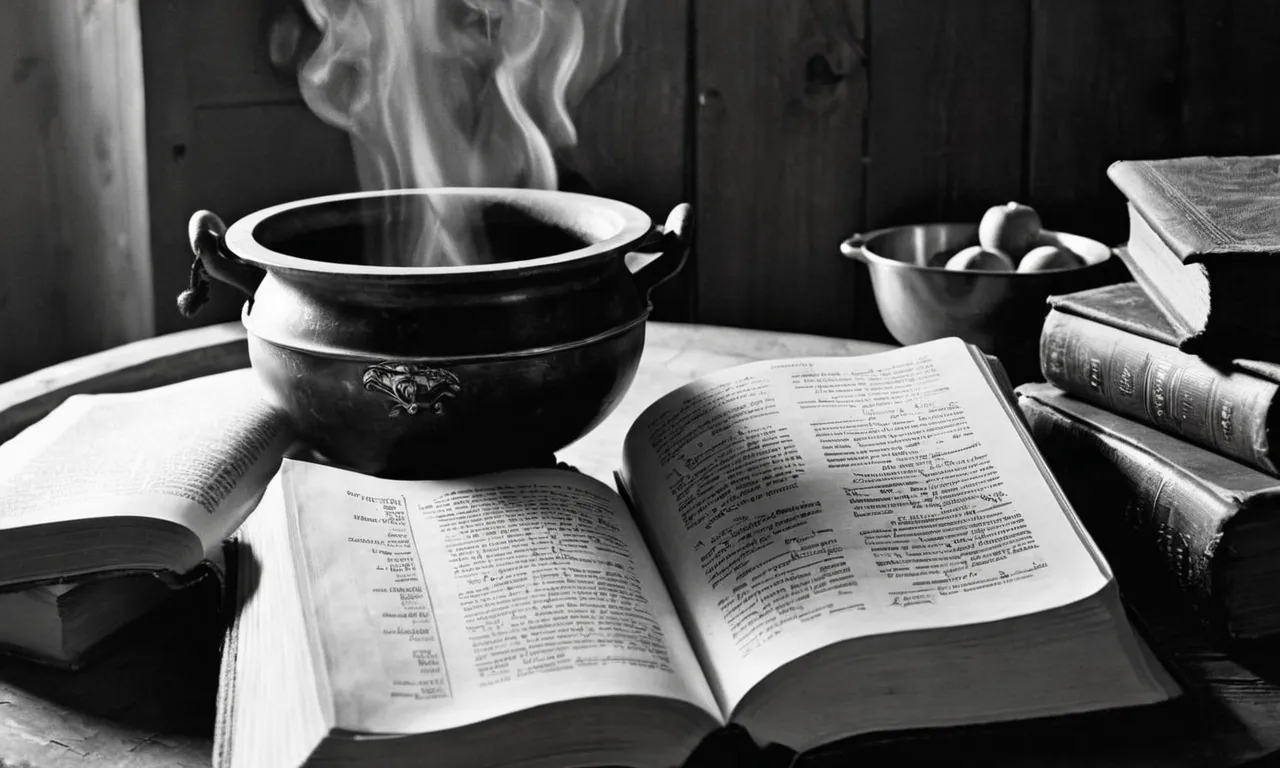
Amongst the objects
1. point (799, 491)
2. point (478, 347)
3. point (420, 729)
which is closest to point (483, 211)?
point (478, 347)

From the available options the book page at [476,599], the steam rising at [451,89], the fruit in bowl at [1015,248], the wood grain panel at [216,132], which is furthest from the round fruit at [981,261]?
the wood grain panel at [216,132]

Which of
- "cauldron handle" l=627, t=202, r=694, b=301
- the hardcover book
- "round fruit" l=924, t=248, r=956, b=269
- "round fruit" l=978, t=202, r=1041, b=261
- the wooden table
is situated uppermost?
"cauldron handle" l=627, t=202, r=694, b=301

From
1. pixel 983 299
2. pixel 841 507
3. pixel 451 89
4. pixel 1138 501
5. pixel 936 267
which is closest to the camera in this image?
pixel 841 507

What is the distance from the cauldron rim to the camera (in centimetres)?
74

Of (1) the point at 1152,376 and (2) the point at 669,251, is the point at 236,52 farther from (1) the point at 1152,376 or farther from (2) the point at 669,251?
(1) the point at 1152,376

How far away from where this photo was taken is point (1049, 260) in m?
1.33

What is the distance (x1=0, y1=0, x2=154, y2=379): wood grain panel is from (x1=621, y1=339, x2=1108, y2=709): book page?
1.10 meters

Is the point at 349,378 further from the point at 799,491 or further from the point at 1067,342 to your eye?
the point at 1067,342

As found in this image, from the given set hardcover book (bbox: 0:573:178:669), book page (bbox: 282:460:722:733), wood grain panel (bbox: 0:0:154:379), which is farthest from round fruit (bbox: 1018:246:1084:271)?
wood grain panel (bbox: 0:0:154:379)

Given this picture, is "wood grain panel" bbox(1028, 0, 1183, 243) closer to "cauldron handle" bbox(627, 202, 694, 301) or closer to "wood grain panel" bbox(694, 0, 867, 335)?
"wood grain panel" bbox(694, 0, 867, 335)

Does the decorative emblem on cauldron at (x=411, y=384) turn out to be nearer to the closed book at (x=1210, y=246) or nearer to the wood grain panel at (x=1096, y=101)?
the closed book at (x=1210, y=246)

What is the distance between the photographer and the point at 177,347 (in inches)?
47.6

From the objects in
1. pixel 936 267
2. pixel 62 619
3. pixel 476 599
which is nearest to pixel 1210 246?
pixel 476 599

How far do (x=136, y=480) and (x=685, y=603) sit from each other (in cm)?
35
